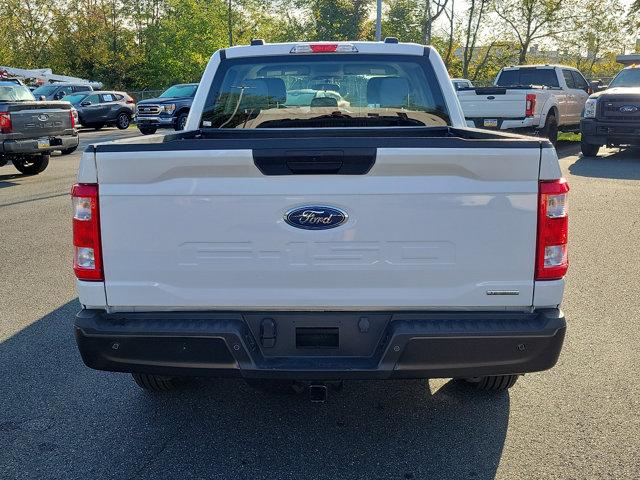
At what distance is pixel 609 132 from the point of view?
46.9ft

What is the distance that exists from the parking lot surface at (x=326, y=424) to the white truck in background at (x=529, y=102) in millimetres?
9906

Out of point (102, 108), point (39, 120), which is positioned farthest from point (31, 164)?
point (102, 108)

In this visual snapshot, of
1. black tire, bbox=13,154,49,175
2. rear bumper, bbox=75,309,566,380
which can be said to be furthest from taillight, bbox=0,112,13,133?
rear bumper, bbox=75,309,566,380

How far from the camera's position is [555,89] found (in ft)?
55.4

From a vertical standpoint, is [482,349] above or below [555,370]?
above

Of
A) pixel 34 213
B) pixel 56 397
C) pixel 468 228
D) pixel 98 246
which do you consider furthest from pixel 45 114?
pixel 468 228

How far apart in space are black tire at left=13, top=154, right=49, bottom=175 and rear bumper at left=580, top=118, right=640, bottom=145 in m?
12.0

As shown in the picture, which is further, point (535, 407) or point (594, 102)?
point (594, 102)

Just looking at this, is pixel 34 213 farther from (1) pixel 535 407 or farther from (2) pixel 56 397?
(1) pixel 535 407

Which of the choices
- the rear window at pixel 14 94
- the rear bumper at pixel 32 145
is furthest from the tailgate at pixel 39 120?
the rear window at pixel 14 94

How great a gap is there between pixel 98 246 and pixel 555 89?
1628cm

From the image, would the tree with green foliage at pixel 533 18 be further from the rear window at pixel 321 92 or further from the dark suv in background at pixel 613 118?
the rear window at pixel 321 92

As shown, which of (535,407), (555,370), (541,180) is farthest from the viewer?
(555,370)

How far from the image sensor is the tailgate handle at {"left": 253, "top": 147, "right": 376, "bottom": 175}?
2654mm
